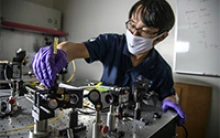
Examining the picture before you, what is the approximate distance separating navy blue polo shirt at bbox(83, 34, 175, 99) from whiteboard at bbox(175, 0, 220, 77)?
80 centimetres

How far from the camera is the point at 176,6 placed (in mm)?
1766

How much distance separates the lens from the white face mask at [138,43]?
957 mm

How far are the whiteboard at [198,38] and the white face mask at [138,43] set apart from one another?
89 cm

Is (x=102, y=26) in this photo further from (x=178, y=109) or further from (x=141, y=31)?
(x=178, y=109)

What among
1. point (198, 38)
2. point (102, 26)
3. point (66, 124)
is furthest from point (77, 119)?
point (102, 26)

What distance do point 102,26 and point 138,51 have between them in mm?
1499

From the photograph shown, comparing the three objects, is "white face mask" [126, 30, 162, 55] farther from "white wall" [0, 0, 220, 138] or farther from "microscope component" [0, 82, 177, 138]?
"white wall" [0, 0, 220, 138]

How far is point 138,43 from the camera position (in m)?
0.97

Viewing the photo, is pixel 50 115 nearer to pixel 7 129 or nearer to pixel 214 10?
pixel 7 129

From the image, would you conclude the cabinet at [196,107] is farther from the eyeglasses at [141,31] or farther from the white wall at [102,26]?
the eyeglasses at [141,31]

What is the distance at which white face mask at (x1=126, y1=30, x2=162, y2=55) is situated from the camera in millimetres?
957

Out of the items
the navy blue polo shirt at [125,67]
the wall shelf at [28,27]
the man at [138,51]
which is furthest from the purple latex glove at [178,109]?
the wall shelf at [28,27]

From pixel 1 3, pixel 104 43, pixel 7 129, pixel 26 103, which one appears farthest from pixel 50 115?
pixel 1 3

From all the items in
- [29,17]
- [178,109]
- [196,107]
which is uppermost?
[29,17]
